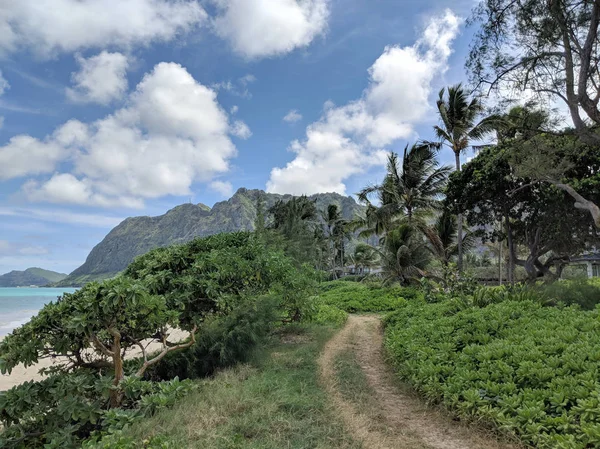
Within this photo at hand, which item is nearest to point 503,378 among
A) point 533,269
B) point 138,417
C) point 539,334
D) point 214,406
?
point 539,334

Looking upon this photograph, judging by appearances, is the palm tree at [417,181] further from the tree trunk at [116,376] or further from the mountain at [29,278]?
the mountain at [29,278]

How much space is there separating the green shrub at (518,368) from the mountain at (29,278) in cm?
16927

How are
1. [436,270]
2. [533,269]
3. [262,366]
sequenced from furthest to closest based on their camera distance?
1. [436,270]
2. [533,269]
3. [262,366]

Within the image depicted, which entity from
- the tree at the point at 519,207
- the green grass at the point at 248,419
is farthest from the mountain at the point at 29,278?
the green grass at the point at 248,419

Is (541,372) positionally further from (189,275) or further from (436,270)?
(436,270)

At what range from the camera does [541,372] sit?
3906 millimetres

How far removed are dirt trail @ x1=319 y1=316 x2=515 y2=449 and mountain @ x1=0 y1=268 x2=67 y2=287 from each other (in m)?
169

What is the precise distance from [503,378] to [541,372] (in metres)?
0.41

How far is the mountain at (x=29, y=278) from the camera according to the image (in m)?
Answer: 145

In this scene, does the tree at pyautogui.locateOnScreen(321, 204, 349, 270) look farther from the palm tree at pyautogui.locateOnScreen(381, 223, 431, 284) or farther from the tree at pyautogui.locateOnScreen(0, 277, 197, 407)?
the tree at pyautogui.locateOnScreen(0, 277, 197, 407)

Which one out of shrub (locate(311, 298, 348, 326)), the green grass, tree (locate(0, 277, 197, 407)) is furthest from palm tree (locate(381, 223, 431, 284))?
tree (locate(0, 277, 197, 407))

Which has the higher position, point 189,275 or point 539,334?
point 189,275

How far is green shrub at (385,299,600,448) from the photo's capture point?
10.7 feet

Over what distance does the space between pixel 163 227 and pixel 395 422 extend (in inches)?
6901
